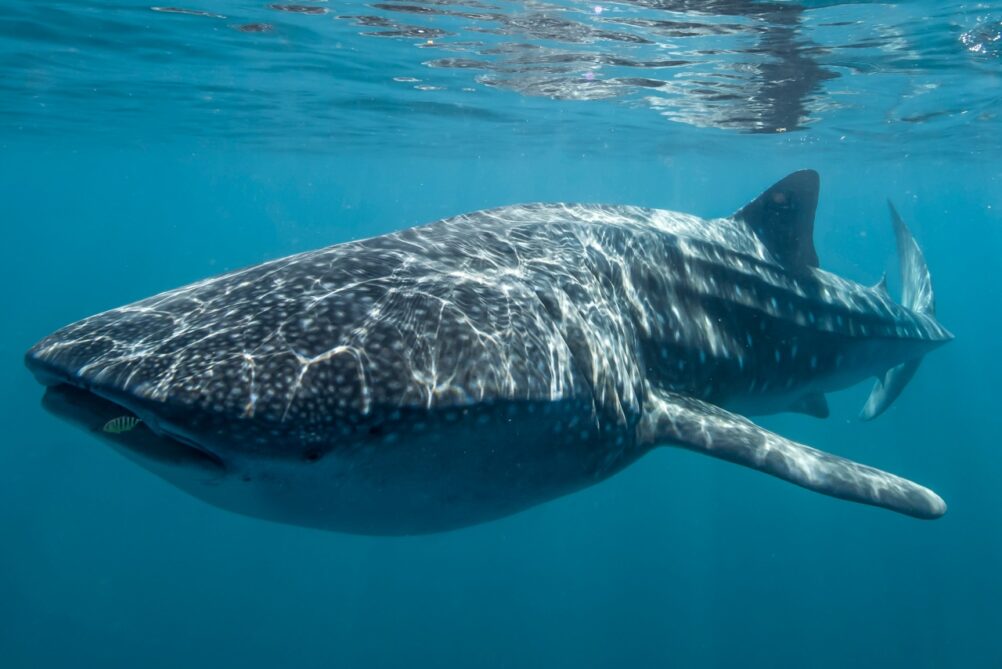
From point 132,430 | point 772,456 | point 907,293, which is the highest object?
point 132,430

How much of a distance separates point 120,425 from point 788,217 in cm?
720

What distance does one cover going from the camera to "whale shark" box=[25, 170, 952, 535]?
10.0 feet

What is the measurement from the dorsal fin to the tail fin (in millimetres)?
4854

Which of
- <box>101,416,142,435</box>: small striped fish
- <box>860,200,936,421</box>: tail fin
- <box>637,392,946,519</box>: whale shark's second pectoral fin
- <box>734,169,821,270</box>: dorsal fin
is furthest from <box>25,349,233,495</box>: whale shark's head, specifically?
<box>860,200,936,421</box>: tail fin

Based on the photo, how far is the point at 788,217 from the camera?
788 centimetres

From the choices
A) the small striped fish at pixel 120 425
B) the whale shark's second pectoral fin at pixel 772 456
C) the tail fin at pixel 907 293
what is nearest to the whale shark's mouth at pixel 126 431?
the small striped fish at pixel 120 425

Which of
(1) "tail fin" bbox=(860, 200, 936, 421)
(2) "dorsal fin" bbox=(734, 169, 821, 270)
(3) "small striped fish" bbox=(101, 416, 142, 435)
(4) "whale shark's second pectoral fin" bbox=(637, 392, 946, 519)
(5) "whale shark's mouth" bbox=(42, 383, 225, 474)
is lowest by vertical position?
(1) "tail fin" bbox=(860, 200, 936, 421)

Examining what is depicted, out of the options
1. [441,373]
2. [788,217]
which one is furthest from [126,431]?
[788,217]

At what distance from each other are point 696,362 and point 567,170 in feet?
160

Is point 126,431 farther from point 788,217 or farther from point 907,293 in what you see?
point 907,293

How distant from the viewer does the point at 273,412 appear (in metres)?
3.02

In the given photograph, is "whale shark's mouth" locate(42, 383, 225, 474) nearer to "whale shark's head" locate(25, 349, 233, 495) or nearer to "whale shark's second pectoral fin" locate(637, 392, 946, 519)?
"whale shark's head" locate(25, 349, 233, 495)

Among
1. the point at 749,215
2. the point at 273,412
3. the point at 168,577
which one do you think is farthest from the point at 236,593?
the point at 273,412

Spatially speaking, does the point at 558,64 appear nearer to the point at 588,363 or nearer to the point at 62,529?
the point at 588,363
